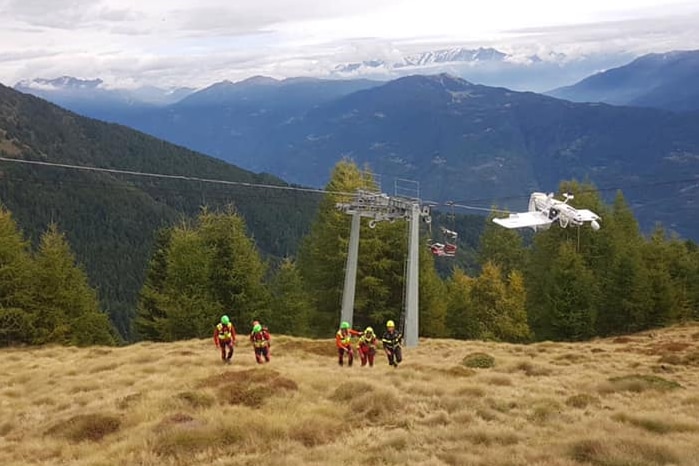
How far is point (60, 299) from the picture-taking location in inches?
1757

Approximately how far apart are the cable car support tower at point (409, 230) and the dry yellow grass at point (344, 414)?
7.43 meters

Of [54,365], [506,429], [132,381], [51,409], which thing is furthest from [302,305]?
[506,429]

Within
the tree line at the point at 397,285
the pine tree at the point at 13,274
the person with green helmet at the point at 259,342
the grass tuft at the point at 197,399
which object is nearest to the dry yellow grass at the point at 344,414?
the grass tuft at the point at 197,399

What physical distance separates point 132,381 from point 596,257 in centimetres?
4247

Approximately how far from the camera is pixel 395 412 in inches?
745

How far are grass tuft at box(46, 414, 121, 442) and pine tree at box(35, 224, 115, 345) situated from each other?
91.0ft

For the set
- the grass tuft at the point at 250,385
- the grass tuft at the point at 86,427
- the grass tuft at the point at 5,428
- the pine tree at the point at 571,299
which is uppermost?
the pine tree at the point at 571,299

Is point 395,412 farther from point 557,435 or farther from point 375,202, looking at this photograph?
point 375,202

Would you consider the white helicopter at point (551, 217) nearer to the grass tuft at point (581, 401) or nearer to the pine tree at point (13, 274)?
the grass tuft at point (581, 401)

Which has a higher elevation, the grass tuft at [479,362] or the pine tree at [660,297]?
the pine tree at [660,297]

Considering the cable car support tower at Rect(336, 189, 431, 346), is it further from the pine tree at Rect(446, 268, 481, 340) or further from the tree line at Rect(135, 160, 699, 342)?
the pine tree at Rect(446, 268, 481, 340)

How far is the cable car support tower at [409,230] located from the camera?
120ft

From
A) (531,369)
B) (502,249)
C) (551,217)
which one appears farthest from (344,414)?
(502,249)

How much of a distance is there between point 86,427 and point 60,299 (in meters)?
29.6
